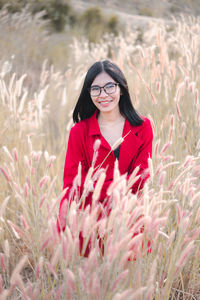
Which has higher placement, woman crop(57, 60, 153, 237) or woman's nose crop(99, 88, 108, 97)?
woman's nose crop(99, 88, 108, 97)

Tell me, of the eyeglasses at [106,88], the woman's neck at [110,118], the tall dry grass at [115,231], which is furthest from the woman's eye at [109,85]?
the tall dry grass at [115,231]

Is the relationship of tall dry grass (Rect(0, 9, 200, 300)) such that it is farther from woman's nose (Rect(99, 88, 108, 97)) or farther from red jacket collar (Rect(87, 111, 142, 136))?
woman's nose (Rect(99, 88, 108, 97))

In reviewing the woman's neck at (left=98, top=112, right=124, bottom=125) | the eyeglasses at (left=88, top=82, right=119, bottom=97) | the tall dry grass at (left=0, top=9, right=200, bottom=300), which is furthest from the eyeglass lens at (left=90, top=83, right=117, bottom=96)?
the tall dry grass at (left=0, top=9, right=200, bottom=300)

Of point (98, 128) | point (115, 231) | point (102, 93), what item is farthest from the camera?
point (98, 128)

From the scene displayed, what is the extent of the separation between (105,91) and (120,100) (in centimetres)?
20

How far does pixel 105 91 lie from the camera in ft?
5.42

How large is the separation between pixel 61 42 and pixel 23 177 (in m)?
9.84

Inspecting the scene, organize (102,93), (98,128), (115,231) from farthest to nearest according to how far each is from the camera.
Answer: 1. (98,128)
2. (102,93)
3. (115,231)

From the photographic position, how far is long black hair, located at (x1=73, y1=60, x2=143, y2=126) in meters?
1.68

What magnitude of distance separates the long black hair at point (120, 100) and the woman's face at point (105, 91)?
27mm

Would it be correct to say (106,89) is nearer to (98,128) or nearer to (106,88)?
(106,88)

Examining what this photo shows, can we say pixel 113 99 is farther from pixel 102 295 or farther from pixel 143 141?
pixel 102 295

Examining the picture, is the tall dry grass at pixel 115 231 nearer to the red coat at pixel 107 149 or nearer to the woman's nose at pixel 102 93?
the red coat at pixel 107 149

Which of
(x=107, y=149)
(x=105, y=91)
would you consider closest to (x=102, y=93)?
(x=105, y=91)
